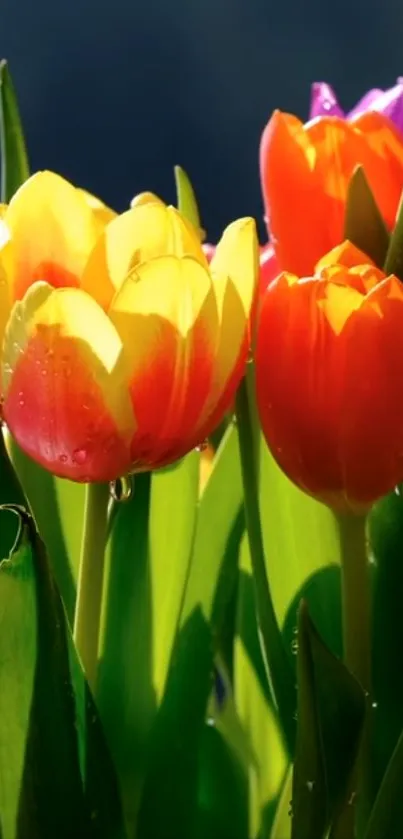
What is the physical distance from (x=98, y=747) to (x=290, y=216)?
5.4 inches

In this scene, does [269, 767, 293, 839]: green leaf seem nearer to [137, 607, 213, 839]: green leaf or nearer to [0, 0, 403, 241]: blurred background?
[137, 607, 213, 839]: green leaf

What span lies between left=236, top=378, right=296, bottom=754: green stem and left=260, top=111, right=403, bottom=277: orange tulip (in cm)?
4

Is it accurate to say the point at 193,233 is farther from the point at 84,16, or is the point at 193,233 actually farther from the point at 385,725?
the point at 84,16

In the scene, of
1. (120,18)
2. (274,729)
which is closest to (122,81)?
(120,18)

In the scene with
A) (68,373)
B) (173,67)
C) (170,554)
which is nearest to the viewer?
(68,373)

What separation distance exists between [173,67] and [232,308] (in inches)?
37.3

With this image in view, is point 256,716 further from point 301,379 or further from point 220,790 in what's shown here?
point 301,379

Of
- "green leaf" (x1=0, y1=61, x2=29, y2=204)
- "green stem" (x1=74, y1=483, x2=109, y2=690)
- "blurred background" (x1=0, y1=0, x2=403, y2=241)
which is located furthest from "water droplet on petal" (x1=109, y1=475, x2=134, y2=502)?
"blurred background" (x1=0, y1=0, x2=403, y2=241)

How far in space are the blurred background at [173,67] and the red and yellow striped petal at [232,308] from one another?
2.97 ft

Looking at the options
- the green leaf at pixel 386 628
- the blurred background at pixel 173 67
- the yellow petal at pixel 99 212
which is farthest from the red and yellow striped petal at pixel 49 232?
the blurred background at pixel 173 67

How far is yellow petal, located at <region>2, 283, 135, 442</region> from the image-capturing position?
0.23 metres

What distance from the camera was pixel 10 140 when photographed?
0.35 metres

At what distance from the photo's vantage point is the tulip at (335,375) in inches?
9.8

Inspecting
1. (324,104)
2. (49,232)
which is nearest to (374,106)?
(324,104)
